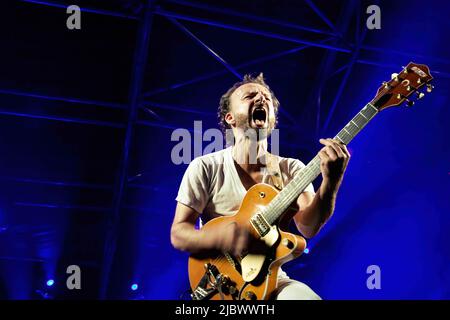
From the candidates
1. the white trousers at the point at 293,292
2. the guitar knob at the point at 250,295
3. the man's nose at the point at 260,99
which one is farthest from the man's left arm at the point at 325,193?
the man's nose at the point at 260,99

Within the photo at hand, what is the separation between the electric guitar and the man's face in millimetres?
494

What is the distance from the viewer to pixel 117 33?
592 centimetres

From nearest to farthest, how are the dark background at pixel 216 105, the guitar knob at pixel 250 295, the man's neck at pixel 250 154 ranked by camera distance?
1. the guitar knob at pixel 250 295
2. the man's neck at pixel 250 154
3. the dark background at pixel 216 105

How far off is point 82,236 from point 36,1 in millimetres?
4713

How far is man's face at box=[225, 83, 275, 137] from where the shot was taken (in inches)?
122

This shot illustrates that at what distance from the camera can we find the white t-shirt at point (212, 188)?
285cm

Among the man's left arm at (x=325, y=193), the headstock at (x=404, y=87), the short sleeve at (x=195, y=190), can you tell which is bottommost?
the man's left arm at (x=325, y=193)

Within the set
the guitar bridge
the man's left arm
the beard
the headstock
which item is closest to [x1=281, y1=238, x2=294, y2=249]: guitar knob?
the man's left arm

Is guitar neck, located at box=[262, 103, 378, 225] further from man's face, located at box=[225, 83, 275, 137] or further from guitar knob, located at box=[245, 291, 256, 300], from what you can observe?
man's face, located at box=[225, 83, 275, 137]

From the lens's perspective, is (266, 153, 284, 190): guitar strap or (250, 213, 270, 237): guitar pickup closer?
(250, 213, 270, 237): guitar pickup

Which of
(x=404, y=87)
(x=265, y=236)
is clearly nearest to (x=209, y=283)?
(x=265, y=236)

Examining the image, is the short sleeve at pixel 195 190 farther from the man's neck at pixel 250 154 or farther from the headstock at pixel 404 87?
the headstock at pixel 404 87
